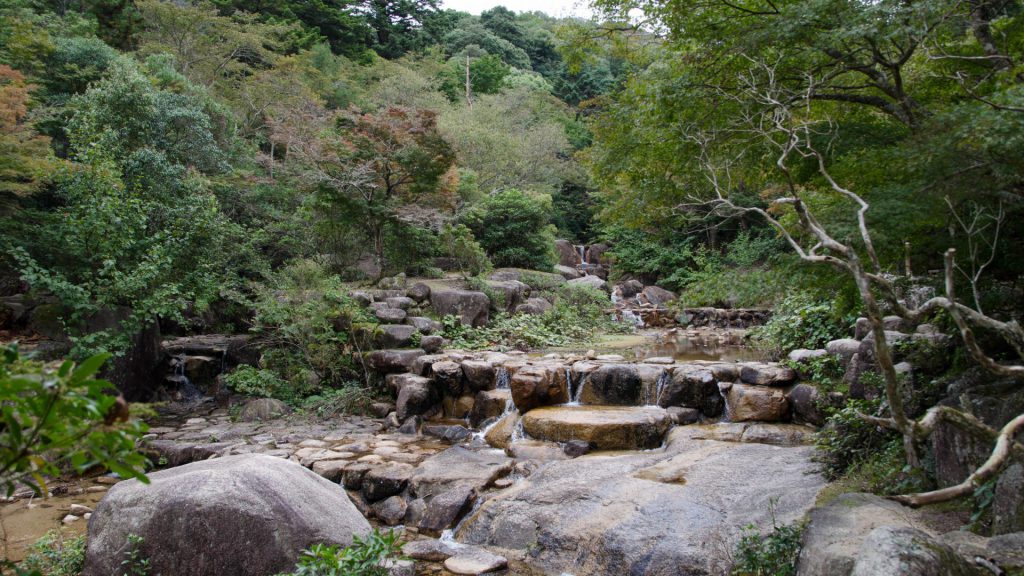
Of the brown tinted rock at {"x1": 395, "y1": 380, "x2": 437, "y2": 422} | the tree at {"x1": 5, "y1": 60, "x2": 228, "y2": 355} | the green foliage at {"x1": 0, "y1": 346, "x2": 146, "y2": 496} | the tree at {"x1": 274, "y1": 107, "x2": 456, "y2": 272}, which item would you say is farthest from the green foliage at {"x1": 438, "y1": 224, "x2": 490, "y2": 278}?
the green foliage at {"x1": 0, "y1": 346, "x2": 146, "y2": 496}

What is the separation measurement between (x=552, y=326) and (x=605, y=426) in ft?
23.5

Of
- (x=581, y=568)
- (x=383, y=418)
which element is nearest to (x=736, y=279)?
Result: (x=581, y=568)

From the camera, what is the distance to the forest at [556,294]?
144 inches

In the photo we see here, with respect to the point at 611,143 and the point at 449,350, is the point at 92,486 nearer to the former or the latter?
the point at 449,350

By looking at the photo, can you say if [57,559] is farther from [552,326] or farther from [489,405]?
[552,326]

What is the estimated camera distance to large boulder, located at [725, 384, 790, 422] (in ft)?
24.9

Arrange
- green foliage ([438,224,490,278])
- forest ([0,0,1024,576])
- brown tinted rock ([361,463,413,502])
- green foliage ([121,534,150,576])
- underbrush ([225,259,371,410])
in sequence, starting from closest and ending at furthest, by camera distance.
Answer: forest ([0,0,1024,576])
green foliage ([121,534,150,576])
brown tinted rock ([361,463,413,502])
underbrush ([225,259,371,410])
green foliage ([438,224,490,278])

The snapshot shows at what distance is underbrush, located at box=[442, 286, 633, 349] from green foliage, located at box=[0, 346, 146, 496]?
10.8 m

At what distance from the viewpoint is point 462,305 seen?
13.3m

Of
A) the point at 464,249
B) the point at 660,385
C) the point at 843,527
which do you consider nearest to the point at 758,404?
the point at 660,385

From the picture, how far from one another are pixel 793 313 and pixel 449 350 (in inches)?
247

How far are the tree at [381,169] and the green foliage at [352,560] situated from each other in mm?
10393

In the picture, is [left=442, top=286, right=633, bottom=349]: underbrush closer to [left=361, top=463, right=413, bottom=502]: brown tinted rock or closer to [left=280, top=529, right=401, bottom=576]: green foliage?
[left=361, top=463, right=413, bottom=502]: brown tinted rock

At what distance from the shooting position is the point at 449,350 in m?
11.4
